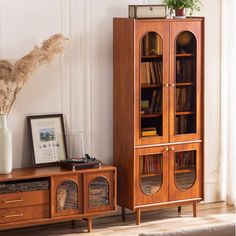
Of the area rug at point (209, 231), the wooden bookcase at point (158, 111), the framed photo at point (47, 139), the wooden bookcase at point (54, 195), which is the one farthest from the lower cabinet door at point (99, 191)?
the area rug at point (209, 231)

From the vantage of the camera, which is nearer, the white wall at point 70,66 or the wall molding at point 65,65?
the white wall at point 70,66

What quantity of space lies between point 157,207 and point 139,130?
0.68m

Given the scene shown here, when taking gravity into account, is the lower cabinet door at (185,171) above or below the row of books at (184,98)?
below

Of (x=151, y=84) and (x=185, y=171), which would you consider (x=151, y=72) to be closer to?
(x=151, y=84)

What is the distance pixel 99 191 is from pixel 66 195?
0.29m

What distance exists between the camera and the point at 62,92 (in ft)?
17.5

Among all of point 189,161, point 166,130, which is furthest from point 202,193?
point 166,130

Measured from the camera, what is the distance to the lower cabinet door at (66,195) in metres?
4.99

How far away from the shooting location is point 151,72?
5.29 m

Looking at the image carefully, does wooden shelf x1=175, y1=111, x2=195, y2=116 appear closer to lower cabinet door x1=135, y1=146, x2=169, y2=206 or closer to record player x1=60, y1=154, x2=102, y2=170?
lower cabinet door x1=135, y1=146, x2=169, y2=206

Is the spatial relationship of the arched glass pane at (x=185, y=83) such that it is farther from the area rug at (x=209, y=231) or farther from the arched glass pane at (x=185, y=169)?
the area rug at (x=209, y=231)

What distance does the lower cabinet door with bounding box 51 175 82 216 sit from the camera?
4.99 meters

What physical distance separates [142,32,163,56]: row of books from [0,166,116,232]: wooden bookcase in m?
0.98

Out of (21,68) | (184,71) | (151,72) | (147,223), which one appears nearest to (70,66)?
(21,68)
